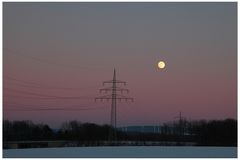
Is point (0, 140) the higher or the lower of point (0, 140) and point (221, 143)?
the higher

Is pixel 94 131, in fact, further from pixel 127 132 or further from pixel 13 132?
pixel 13 132

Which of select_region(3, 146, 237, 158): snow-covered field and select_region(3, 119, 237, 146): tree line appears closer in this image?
select_region(3, 146, 237, 158): snow-covered field

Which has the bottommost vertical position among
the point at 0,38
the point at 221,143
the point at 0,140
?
the point at 221,143

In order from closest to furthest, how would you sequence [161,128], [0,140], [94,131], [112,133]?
[0,140] → [112,133] → [94,131] → [161,128]

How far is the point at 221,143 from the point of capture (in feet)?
51.8

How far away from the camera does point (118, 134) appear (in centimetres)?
1689

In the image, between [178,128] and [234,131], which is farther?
[178,128]

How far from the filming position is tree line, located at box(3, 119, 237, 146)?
16078 millimetres

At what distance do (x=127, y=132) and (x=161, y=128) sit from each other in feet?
7.12

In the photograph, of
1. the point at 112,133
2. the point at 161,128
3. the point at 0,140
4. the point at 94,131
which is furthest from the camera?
the point at 161,128

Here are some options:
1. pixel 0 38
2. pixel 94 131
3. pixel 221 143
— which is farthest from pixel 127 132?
pixel 0 38

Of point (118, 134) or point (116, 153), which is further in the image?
point (118, 134)

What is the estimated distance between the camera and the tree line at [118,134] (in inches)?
633

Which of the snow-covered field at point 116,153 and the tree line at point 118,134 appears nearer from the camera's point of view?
the snow-covered field at point 116,153
